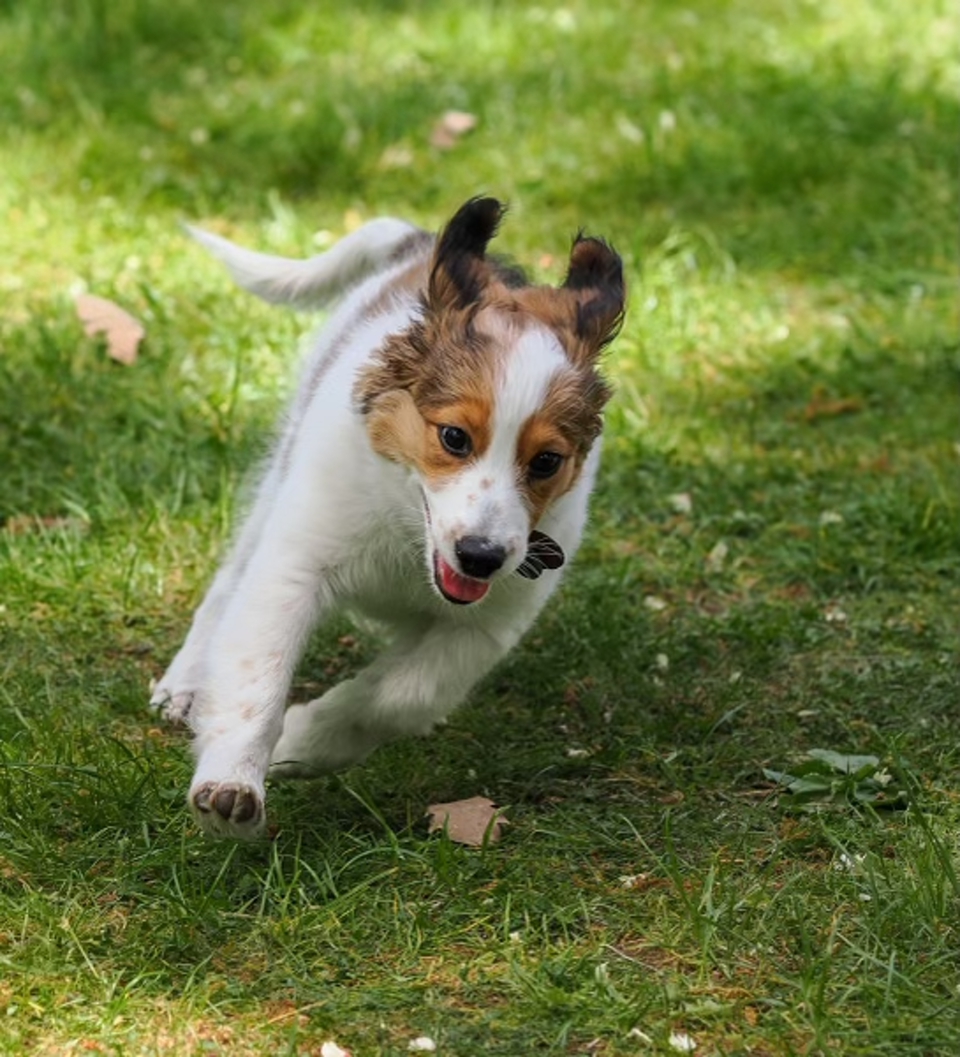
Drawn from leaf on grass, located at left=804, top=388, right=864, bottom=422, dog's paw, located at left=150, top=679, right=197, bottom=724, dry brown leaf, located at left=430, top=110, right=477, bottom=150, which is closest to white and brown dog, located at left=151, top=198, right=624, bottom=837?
dog's paw, located at left=150, top=679, right=197, bottom=724

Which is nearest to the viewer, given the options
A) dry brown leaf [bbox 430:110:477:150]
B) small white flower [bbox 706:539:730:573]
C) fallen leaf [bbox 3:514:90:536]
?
fallen leaf [bbox 3:514:90:536]

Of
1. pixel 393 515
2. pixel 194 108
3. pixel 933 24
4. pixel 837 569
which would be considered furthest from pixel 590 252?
pixel 933 24

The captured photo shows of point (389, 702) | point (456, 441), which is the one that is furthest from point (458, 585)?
point (389, 702)

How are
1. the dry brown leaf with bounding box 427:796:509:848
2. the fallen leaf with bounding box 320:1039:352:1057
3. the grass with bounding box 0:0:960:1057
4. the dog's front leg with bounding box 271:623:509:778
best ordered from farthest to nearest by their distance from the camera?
the dog's front leg with bounding box 271:623:509:778 → the dry brown leaf with bounding box 427:796:509:848 → the grass with bounding box 0:0:960:1057 → the fallen leaf with bounding box 320:1039:352:1057

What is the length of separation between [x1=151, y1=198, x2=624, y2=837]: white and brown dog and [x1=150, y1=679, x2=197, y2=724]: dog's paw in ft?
1.09

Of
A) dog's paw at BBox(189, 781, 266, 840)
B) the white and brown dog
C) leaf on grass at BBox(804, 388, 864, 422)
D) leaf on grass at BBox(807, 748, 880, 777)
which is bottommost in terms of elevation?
leaf on grass at BBox(804, 388, 864, 422)

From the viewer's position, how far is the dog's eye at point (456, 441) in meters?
3.79

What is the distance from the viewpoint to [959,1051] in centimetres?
339

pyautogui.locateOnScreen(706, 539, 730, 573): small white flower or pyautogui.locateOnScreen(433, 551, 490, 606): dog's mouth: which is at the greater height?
pyautogui.locateOnScreen(433, 551, 490, 606): dog's mouth

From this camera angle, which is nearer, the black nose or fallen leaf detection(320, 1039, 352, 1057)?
fallen leaf detection(320, 1039, 352, 1057)

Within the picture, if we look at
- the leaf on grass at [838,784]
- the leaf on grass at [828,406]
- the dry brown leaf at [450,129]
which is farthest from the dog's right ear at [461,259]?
the dry brown leaf at [450,129]

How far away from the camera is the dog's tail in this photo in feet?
17.3

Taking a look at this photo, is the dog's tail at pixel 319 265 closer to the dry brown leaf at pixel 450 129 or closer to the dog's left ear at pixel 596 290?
the dog's left ear at pixel 596 290

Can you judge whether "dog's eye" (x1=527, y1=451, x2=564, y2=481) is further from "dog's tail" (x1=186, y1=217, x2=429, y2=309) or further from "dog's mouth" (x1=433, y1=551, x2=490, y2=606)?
"dog's tail" (x1=186, y1=217, x2=429, y2=309)
